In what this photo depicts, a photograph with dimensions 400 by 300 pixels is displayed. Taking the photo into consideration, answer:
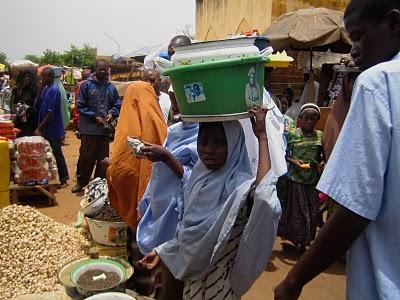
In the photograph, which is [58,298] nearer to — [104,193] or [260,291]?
[104,193]

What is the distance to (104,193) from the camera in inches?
136

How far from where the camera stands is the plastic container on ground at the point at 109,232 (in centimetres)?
331

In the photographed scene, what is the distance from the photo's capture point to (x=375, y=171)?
3.47 feet

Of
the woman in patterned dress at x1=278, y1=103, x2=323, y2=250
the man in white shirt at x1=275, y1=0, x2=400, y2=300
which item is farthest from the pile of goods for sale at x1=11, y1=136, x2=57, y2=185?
the man in white shirt at x1=275, y1=0, x2=400, y2=300

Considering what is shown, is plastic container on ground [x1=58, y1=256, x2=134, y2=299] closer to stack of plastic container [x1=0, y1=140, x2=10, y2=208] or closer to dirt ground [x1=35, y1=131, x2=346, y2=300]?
dirt ground [x1=35, y1=131, x2=346, y2=300]

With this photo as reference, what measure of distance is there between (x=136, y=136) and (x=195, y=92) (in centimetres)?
128

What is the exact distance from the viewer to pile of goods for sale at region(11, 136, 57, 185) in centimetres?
549

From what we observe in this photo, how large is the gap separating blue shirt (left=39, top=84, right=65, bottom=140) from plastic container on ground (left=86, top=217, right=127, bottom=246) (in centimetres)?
366

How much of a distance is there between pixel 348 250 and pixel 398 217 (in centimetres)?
20

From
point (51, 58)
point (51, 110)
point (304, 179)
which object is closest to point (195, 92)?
point (304, 179)

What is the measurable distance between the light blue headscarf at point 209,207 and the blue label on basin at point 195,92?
0.73 feet


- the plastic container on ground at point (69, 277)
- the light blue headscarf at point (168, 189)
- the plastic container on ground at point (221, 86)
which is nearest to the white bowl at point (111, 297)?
the plastic container on ground at point (69, 277)

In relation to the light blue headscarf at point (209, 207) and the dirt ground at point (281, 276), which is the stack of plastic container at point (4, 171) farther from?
the light blue headscarf at point (209, 207)

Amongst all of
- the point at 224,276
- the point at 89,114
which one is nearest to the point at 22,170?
the point at 89,114
